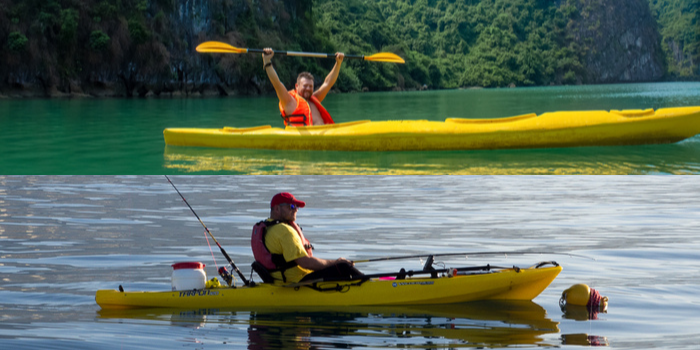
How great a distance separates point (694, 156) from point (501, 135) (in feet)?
10.1

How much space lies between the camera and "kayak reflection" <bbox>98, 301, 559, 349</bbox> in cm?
446

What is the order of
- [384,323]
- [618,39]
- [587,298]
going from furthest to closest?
1. [618,39]
2. [587,298]
3. [384,323]

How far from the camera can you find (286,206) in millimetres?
5102

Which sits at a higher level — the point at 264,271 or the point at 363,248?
the point at 264,271

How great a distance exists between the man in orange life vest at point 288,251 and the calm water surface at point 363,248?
0.27m

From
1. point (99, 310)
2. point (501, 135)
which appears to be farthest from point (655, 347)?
point (501, 135)

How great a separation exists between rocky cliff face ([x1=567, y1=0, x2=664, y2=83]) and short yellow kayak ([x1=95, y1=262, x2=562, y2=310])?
434ft

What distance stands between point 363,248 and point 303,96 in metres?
5.28

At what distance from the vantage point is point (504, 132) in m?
12.5

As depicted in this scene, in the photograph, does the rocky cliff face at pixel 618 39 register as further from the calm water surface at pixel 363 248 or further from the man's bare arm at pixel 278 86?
the calm water surface at pixel 363 248

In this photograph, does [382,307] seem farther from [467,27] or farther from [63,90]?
[467,27]

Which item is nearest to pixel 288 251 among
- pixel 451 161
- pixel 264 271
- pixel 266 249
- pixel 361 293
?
pixel 266 249

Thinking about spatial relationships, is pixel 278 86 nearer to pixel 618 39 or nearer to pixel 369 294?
pixel 369 294

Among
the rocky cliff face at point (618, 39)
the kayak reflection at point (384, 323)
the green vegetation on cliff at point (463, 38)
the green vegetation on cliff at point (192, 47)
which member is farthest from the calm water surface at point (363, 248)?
the rocky cliff face at point (618, 39)
